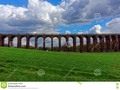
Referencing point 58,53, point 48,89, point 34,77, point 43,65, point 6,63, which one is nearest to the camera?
point 48,89

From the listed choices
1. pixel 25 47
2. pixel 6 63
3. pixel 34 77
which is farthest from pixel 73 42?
pixel 34 77

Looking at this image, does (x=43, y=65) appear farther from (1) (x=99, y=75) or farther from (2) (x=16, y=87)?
(2) (x=16, y=87)

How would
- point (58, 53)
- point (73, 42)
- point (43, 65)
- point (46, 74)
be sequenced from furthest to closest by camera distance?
point (58, 53), point (73, 42), point (43, 65), point (46, 74)

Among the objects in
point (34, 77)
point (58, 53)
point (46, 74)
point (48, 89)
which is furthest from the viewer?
point (58, 53)

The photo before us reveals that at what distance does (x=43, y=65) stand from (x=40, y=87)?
126 inches

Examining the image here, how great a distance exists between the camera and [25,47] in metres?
14.1

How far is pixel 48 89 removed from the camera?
20.0 ft

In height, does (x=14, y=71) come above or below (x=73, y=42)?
below

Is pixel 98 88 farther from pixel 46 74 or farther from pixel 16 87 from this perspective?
pixel 46 74

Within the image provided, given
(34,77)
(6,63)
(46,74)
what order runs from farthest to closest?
(6,63), (46,74), (34,77)

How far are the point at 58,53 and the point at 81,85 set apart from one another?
25.1 ft

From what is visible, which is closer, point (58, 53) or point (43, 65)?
point (43, 65)

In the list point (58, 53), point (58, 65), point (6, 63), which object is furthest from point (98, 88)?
point (58, 53)

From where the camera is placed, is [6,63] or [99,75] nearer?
[99,75]
